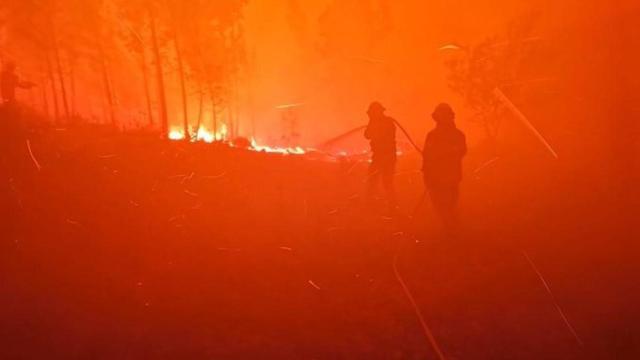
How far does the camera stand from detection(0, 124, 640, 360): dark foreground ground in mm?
5891

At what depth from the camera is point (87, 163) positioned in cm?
1311

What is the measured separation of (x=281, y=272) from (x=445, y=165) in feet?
13.0

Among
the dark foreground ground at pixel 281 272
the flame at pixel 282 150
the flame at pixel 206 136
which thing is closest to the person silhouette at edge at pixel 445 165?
the dark foreground ground at pixel 281 272

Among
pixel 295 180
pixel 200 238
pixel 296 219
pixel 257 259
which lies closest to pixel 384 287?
pixel 257 259

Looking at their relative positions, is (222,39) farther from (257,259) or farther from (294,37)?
(294,37)

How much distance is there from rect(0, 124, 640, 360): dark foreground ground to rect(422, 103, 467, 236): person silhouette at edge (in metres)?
0.67

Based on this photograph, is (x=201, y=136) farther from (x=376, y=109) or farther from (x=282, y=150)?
(x=376, y=109)

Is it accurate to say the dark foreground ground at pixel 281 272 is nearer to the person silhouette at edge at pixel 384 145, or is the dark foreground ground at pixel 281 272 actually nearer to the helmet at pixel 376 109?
the person silhouette at edge at pixel 384 145

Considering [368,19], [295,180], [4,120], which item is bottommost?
[295,180]

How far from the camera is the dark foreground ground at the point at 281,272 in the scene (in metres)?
5.89

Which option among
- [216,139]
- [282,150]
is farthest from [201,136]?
[282,150]

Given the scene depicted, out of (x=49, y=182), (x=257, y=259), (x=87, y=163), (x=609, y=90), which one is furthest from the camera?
(x=87, y=163)

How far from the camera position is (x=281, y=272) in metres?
8.43

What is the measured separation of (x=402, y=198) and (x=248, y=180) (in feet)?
17.1
